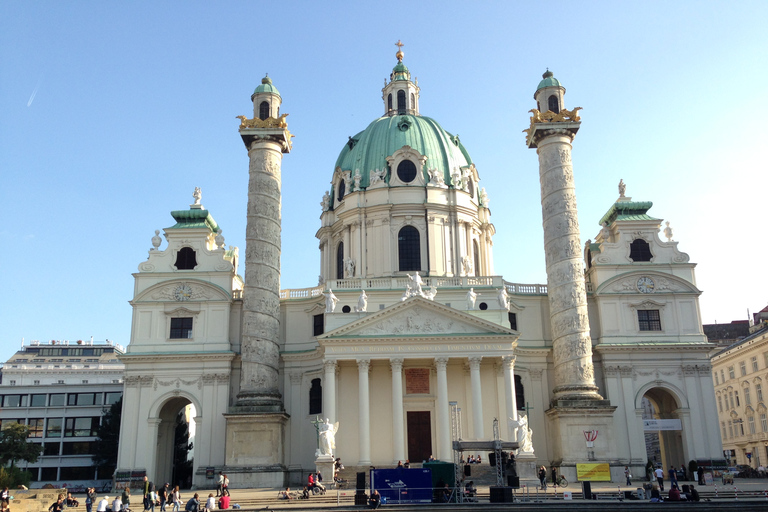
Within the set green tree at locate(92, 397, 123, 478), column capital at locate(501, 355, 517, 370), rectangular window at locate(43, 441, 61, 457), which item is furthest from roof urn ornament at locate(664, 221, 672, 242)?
rectangular window at locate(43, 441, 61, 457)

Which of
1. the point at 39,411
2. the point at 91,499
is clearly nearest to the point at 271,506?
the point at 91,499

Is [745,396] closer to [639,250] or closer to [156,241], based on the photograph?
[639,250]

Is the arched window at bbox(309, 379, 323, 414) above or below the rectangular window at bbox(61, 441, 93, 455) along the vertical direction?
above

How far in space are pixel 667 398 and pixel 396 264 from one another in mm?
19215

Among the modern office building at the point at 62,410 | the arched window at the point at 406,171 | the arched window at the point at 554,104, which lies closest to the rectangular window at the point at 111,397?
the modern office building at the point at 62,410

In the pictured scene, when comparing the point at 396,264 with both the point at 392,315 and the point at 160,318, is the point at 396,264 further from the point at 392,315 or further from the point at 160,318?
the point at 160,318

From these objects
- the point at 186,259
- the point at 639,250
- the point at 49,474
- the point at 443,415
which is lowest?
the point at 49,474

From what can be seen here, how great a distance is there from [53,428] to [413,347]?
144ft

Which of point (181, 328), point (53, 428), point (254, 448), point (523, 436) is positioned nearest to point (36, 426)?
point (53, 428)

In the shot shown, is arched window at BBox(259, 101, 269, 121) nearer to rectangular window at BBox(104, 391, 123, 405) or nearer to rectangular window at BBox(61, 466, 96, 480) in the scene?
rectangular window at BBox(104, 391, 123, 405)

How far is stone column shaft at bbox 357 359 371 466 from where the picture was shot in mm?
38150

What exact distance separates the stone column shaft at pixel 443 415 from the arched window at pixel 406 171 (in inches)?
638

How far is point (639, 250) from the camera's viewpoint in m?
46.5

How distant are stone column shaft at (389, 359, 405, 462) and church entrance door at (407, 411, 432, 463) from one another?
5.20ft
